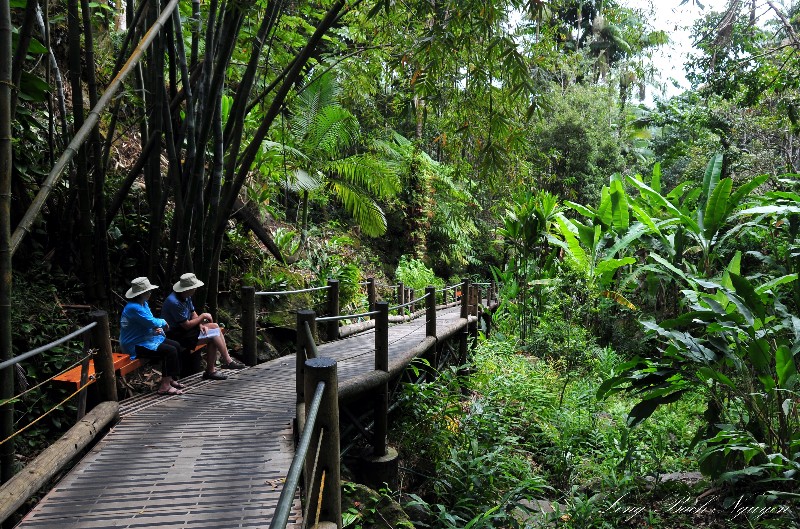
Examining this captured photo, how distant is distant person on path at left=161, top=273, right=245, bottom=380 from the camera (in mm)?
4770

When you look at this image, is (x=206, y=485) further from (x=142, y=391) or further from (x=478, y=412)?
(x=478, y=412)

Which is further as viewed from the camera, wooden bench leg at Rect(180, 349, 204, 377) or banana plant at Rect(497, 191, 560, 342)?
banana plant at Rect(497, 191, 560, 342)

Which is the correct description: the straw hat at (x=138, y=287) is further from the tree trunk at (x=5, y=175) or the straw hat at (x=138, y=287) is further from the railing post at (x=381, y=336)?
the railing post at (x=381, y=336)

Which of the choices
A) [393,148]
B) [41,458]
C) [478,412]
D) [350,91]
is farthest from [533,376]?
[393,148]

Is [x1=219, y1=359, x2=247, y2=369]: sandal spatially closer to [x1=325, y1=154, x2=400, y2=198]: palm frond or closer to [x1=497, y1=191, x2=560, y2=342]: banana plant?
[x1=325, y1=154, x2=400, y2=198]: palm frond

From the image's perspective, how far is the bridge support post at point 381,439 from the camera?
4.91 metres

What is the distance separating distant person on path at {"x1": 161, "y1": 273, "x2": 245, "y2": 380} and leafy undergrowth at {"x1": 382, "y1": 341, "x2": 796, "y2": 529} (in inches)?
76.9

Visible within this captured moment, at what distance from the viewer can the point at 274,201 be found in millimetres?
10867

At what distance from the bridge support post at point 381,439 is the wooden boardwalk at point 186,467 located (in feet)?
2.58

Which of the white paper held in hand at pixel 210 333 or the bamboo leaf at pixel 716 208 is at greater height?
the bamboo leaf at pixel 716 208

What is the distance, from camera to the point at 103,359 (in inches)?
151

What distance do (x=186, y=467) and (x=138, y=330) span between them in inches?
61.2

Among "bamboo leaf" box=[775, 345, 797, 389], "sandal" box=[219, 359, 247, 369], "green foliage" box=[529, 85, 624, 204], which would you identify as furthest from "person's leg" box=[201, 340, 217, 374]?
"green foliage" box=[529, 85, 624, 204]

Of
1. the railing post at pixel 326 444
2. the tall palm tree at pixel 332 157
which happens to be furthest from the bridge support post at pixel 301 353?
the tall palm tree at pixel 332 157
